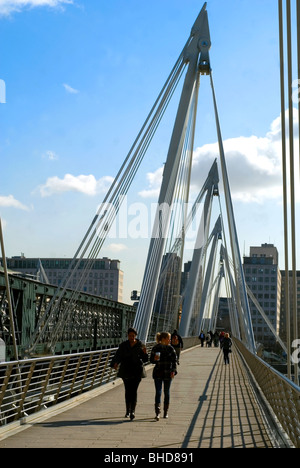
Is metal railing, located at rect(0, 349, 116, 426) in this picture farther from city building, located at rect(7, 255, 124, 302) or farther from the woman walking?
city building, located at rect(7, 255, 124, 302)

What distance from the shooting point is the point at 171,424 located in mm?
10961

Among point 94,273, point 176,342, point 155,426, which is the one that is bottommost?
point 155,426

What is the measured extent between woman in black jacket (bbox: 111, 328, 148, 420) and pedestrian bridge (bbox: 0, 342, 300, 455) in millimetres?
381

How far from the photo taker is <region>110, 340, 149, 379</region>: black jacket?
37.1ft

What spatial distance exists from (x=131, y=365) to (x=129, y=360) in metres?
0.09

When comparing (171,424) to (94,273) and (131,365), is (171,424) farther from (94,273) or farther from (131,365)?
(94,273)

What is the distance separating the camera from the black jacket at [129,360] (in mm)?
11320

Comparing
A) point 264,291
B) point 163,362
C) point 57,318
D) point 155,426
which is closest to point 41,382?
point 163,362

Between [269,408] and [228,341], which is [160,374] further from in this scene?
[228,341]

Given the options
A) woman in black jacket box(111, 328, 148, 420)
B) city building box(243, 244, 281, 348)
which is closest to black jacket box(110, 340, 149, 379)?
woman in black jacket box(111, 328, 148, 420)

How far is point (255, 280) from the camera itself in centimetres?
14788

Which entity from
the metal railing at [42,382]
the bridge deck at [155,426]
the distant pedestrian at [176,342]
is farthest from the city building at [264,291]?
the bridge deck at [155,426]
